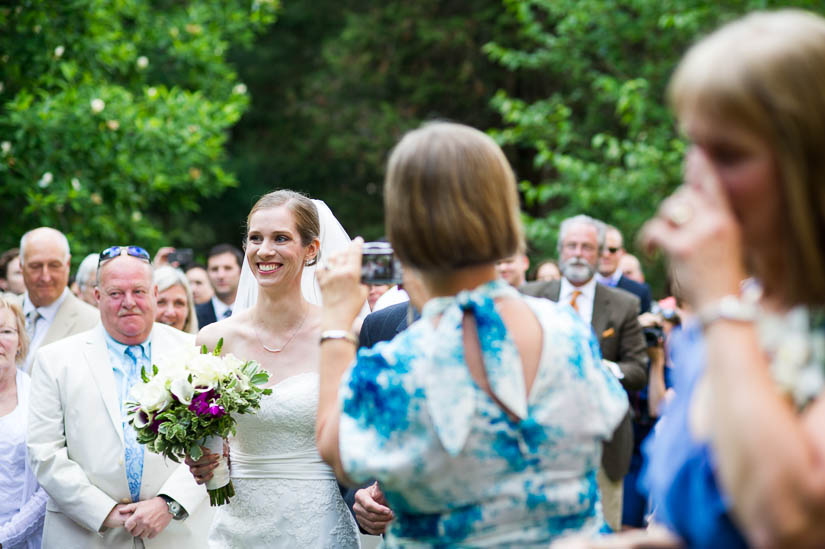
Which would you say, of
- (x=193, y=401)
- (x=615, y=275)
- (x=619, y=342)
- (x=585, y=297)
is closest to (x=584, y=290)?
(x=585, y=297)

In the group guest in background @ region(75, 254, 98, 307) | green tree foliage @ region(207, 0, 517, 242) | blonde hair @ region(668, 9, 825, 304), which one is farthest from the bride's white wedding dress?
green tree foliage @ region(207, 0, 517, 242)

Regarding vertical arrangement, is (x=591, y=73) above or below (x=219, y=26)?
below

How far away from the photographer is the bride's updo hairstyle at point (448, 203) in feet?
8.13

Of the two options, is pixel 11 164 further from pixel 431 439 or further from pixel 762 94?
pixel 762 94

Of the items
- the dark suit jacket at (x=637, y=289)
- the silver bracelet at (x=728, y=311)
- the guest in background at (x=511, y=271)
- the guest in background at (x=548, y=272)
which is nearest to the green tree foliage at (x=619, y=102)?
the guest in background at (x=548, y=272)

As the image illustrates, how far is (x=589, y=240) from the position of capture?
8.16 meters

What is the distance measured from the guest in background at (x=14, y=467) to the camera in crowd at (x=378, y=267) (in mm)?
3247

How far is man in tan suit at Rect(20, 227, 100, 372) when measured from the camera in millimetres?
7730

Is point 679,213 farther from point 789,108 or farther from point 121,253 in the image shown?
point 121,253

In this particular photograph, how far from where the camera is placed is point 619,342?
785 centimetres

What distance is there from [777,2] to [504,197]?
11.0 m

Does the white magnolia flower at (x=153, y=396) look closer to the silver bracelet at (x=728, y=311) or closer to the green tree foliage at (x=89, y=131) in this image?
the silver bracelet at (x=728, y=311)

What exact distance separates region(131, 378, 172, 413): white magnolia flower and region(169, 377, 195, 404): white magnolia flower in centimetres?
4

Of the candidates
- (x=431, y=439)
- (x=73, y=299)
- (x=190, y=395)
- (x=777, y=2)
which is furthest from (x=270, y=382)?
(x=777, y=2)
